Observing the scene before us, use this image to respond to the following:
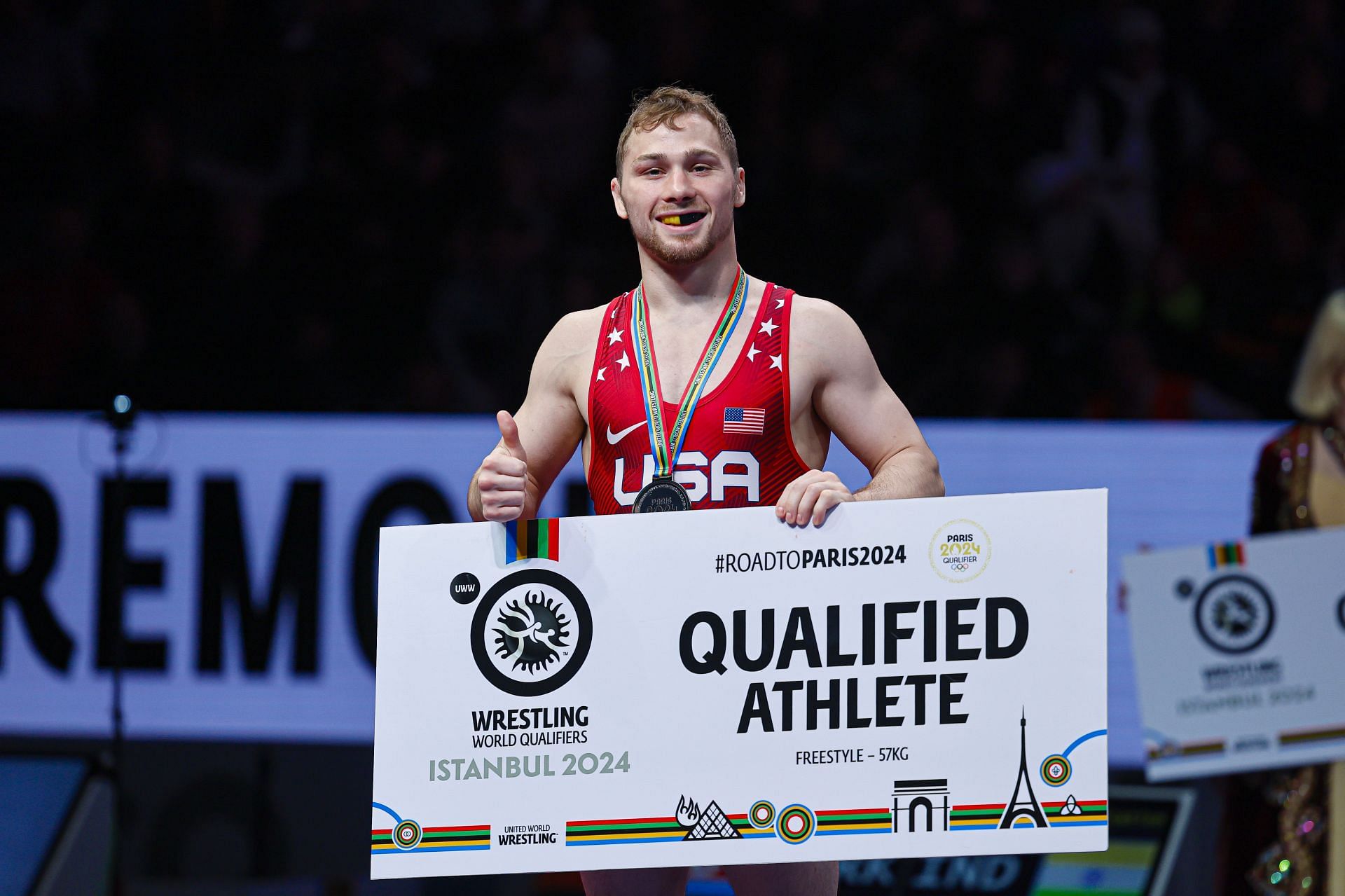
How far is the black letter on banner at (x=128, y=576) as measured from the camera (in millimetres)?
5992

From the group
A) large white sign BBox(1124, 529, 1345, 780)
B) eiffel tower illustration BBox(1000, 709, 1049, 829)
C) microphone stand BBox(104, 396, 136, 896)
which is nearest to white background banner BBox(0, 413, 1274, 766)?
microphone stand BBox(104, 396, 136, 896)

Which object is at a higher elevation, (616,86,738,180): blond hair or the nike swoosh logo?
(616,86,738,180): blond hair

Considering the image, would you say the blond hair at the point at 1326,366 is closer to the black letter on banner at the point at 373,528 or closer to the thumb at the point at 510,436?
the thumb at the point at 510,436

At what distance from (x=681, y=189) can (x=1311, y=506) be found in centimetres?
267

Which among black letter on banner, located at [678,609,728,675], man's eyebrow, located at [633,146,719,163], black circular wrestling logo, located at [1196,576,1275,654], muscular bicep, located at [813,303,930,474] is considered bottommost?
black letter on banner, located at [678,609,728,675]

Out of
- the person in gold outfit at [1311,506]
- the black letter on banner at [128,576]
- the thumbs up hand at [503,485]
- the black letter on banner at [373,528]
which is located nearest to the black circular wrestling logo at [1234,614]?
the person in gold outfit at [1311,506]

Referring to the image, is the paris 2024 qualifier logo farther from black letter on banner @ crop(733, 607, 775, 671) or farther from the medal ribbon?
the medal ribbon

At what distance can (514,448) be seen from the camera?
3068 mm

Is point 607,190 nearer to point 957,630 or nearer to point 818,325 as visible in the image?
point 818,325

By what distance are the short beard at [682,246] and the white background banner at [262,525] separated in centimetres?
277

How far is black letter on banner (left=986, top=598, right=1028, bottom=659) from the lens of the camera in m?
2.81

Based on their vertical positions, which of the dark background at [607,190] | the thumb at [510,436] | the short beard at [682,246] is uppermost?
the dark background at [607,190]

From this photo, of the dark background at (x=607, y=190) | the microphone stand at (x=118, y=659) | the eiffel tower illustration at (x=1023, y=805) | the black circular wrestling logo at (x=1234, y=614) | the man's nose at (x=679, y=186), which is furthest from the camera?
the dark background at (x=607, y=190)

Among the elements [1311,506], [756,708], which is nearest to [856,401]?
[756,708]
